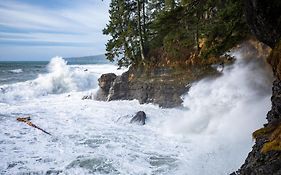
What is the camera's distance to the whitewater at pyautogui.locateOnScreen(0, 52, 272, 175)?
9609 millimetres

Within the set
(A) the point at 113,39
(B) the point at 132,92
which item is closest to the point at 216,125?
(B) the point at 132,92

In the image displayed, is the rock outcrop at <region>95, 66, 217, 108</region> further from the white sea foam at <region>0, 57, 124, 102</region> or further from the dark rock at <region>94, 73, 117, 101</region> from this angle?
the white sea foam at <region>0, 57, 124, 102</region>

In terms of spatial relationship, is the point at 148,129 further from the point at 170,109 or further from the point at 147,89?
the point at 147,89

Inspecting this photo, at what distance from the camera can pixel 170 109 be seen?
18953mm

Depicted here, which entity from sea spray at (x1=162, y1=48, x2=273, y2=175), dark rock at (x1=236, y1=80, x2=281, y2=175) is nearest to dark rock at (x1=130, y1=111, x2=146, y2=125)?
sea spray at (x1=162, y1=48, x2=273, y2=175)

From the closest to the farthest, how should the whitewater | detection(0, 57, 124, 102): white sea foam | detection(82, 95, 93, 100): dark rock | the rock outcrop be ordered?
the whitewater → the rock outcrop → detection(82, 95, 93, 100): dark rock → detection(0, 57, 124, 102): white sea foam

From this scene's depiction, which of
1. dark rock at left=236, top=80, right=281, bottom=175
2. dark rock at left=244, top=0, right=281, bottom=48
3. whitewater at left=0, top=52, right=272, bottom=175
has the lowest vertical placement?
whitewater at left=0, top=52, right=272, bottom=175

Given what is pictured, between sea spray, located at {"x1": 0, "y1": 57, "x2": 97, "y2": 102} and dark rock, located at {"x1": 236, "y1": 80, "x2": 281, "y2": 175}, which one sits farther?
sea spray, located at {"x1": 0, "y1": 57, "x2": 97, "y2": 102}

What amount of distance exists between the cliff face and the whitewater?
Answer: 276 centimetres

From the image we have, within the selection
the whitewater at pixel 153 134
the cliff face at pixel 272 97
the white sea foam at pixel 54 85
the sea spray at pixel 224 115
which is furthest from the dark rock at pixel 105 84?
the cliff face at pixel 272 97

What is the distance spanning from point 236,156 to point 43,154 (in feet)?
19.9

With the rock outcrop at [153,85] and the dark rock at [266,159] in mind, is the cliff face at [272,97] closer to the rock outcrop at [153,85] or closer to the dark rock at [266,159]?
the dark rock at [266,159]

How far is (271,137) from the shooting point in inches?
213

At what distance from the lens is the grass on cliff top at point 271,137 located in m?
4.92
